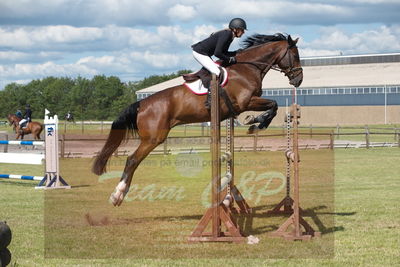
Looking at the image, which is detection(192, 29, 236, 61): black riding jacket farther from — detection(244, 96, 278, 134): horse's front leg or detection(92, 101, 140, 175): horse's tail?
detection(92, 101, 140, 175): horse's tail

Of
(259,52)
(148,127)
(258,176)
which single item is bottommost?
(258,176)

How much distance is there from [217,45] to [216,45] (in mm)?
45

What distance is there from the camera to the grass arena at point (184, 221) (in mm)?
5945

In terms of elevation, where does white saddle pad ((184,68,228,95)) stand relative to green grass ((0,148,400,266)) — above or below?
above

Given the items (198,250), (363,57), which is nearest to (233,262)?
(198,250)

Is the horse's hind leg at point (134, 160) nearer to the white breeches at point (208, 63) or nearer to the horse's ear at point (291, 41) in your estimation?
the white breeches at point (208, 63)

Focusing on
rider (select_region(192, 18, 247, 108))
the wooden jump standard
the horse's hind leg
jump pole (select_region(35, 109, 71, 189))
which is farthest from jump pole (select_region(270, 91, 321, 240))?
jump pole (select_region(35, 109, 71, 189))

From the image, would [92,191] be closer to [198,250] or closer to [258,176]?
[258,176]

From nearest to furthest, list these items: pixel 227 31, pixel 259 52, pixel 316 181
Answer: pixel 227 31
pixel 259 52
pixel 316 181

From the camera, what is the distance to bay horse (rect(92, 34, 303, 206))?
7695 mm

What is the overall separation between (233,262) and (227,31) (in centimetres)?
309

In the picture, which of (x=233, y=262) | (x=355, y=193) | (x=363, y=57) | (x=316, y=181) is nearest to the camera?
(x=233, y=262)

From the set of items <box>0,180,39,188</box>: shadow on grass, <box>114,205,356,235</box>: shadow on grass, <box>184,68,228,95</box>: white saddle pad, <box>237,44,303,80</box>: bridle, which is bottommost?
<box>0,180,39,188</box>: shadow on grass

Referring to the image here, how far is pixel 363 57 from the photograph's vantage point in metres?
62.4
